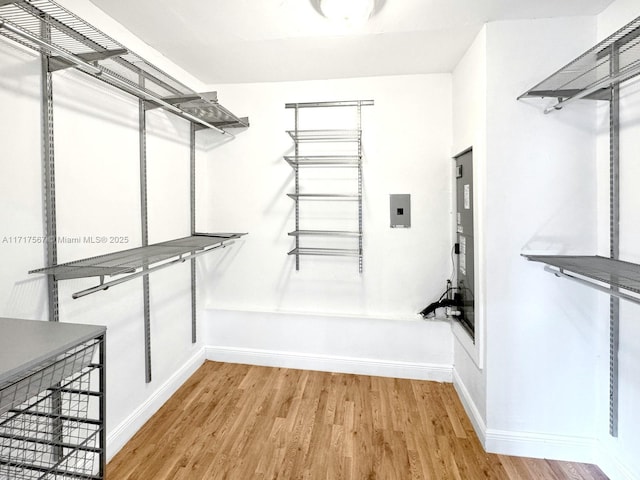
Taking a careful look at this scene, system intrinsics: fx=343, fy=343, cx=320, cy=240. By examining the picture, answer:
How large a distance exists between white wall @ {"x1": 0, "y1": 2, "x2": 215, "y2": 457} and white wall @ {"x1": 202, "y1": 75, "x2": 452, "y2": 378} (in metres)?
0.42

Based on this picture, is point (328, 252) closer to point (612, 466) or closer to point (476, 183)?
point (476, 183)

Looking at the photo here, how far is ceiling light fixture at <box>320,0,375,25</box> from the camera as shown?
5.35 ft

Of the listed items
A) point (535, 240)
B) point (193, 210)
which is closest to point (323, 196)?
point (193, 210)

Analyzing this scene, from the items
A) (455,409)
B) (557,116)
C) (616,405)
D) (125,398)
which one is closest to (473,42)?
(557,116)

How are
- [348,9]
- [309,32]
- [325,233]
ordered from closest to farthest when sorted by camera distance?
1. [348,9]
2. [309,32]
3. [325,233]

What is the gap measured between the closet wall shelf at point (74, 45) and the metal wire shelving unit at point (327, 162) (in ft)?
2.91

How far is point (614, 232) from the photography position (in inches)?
65.1

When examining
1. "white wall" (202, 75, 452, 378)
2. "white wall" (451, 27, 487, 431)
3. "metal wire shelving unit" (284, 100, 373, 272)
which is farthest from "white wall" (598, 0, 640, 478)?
"metal wire shelving unit" (284, 100, 373, 272)

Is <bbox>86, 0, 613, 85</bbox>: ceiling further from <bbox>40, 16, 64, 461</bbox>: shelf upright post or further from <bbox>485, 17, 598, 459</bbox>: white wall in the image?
<bbox>40, 16, 64, 461</bbox>: shelf upright post

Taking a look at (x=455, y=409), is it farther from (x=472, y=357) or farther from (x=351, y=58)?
(x=351, y=58)

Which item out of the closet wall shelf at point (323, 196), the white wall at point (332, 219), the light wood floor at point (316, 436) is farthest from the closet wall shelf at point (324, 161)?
the light wood floor at point (316, 436)

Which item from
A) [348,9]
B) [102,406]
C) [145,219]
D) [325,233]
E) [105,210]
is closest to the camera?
[102,406]

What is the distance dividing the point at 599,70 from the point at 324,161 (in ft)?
5.62

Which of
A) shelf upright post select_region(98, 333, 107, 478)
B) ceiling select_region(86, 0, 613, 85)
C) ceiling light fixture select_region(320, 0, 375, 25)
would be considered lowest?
shelf upright post select_region(98, 333, 107, 478)
